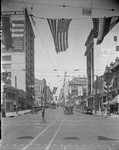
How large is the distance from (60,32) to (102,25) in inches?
49.2

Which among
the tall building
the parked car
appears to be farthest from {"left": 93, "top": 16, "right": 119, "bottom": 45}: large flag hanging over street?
the parked car

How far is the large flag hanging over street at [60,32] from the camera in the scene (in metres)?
9.16

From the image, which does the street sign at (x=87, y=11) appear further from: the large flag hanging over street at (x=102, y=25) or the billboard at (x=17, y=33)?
the billboard at (x=17, y=33)

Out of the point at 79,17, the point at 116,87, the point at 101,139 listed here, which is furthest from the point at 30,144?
the point at 116,87

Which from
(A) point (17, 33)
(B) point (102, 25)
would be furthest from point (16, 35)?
(B) point (102, 25)

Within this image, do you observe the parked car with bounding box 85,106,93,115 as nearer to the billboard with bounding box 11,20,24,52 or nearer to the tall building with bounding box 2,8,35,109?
the tall building with bounding box 2,8,35,109

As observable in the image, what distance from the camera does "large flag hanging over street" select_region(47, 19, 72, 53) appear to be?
9156 millimetres

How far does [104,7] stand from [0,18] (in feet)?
9.27

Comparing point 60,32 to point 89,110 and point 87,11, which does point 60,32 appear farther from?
point 89,110

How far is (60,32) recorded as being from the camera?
9.41m

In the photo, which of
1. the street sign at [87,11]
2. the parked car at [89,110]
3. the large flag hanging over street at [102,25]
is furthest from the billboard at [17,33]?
the parked car at [89,110]

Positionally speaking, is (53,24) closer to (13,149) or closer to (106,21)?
(106,21)

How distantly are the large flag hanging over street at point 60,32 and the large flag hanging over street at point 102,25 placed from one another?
837 millimetres

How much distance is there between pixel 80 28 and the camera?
30.0ft
